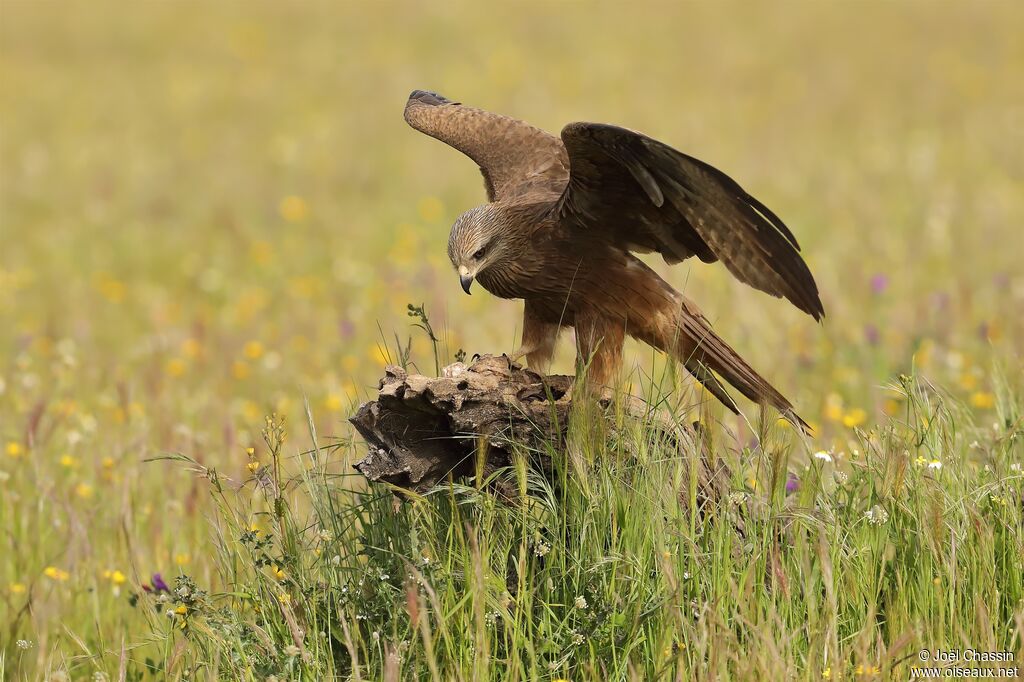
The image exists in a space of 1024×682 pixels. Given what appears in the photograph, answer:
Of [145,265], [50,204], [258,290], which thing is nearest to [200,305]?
[258,290]

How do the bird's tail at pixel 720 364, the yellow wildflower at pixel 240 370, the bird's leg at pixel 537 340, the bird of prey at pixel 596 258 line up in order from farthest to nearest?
the yellow wildflower at pixel 240 370 → the bird's leg at pixel 537 340 → the bird's tail at pixel 720 364 → the bird of prey at pixel 596 258

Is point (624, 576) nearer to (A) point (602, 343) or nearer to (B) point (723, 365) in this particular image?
(A) point (602, 343)

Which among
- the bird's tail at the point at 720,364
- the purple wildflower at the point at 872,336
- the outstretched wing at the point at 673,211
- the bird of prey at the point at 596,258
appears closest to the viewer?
the outstretched wing at the point at 673,211

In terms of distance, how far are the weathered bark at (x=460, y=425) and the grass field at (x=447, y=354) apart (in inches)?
4.2

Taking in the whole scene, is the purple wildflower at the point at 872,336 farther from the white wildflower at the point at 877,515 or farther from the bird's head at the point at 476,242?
the white wildflower at the point at 877,515

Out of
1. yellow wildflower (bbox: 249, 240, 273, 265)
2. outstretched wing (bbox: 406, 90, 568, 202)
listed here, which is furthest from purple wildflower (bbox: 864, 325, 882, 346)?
yellow wildflower (bbox: 249, 240, 273, 265)

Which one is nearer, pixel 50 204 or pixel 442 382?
pixel 442 382

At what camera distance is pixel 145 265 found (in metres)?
9.73

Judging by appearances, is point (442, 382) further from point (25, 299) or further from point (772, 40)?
point (772, 40)

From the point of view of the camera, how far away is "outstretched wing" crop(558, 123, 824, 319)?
3672 millimetres

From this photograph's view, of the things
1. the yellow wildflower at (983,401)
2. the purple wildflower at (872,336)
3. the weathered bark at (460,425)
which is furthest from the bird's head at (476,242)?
the purple wildflower at (872,336)

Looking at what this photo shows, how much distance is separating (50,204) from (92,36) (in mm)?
8517

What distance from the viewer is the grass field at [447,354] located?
10.2 feet

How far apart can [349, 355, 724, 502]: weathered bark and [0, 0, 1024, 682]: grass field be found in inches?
A: 4.2
